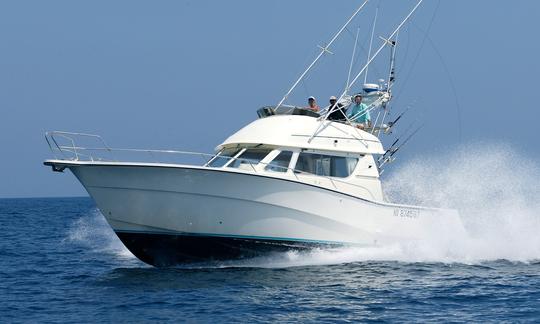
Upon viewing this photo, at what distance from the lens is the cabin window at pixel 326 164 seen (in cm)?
1667

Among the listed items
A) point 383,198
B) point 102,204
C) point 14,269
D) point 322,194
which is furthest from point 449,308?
point 14,269

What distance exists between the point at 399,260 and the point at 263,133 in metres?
4.19

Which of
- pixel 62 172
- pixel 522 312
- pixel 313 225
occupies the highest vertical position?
pixel 62 172

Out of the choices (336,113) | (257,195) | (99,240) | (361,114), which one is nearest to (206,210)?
(257,195)

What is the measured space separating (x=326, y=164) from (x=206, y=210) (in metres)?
3.04

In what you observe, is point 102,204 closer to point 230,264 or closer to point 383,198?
point 230,264

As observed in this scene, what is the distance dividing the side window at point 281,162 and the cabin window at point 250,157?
26cm

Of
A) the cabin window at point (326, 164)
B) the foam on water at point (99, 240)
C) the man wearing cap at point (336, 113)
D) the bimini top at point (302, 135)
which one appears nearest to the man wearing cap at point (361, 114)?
the man wearing cap at point (336, 113)

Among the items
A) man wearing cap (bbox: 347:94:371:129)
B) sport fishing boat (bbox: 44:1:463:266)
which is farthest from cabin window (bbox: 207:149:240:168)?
man wearing cap (bbox: 347:94:371:129)

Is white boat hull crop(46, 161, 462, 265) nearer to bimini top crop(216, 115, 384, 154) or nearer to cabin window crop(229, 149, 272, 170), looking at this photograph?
cabin window crop(229, 149, 272, 170)

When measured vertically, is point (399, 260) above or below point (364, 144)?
below

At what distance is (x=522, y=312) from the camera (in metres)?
12.3

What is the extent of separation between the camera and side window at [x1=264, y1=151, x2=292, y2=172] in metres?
16.3

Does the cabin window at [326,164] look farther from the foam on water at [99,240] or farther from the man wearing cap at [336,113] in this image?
the foam on water at [99,240]
